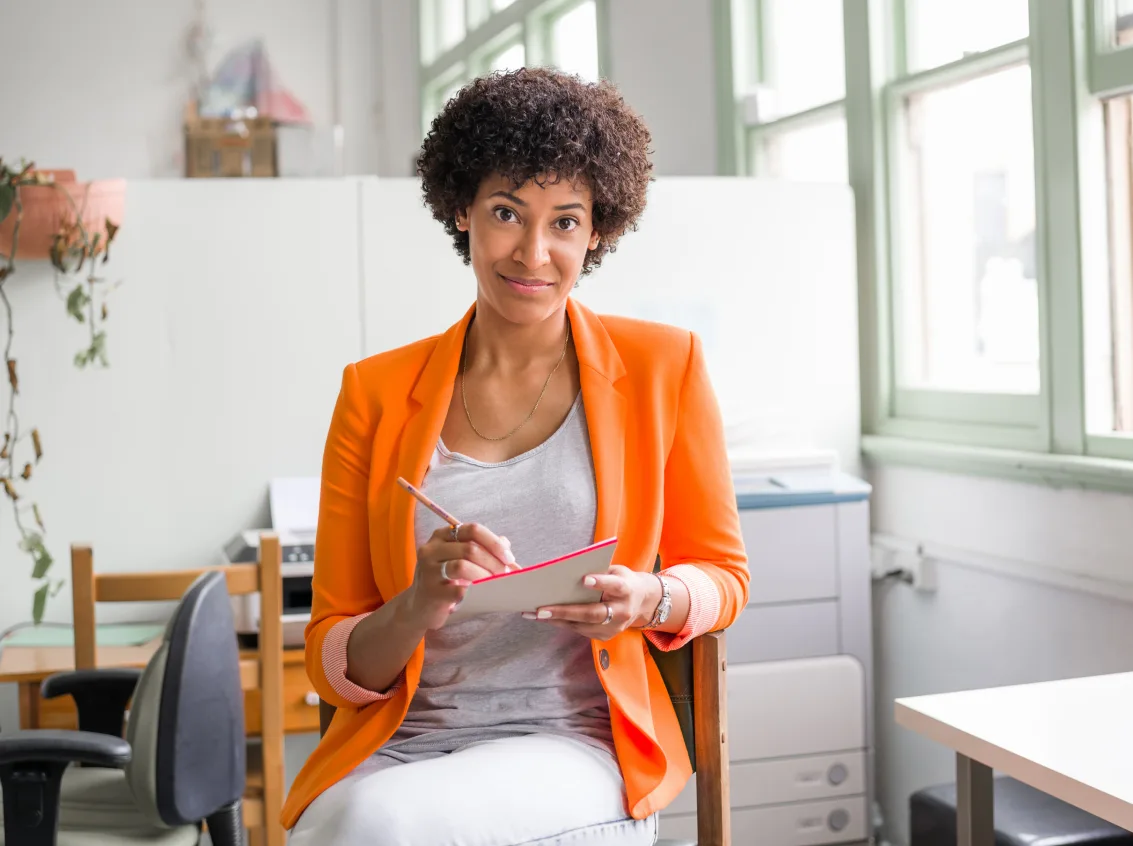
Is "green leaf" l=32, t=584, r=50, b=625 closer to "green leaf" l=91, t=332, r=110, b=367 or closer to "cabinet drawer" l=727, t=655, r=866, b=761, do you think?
"green leaf" l=91, t=332, r=110, b=367

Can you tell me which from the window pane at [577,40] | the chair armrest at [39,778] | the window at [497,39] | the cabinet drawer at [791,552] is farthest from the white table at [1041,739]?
the window pane at [577,40]

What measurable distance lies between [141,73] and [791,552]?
452 centimetres

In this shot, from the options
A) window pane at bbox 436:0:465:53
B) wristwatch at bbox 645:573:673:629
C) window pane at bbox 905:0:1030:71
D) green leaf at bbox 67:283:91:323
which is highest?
window pane at bbox 436:0:465:53

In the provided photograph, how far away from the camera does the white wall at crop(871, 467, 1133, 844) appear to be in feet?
7.89

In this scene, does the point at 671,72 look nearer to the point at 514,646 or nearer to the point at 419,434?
the point at 419,434

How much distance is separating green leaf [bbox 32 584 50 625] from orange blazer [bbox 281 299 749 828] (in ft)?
4.49

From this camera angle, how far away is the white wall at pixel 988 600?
2.41 metres

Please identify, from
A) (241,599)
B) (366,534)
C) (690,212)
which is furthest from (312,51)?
(366,534)

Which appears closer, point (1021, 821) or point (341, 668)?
point (341, 668)

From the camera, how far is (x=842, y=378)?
327 cm

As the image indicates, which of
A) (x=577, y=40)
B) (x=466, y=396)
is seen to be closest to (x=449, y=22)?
(x=577, y=40)

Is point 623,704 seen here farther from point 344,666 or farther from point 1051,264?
point 1051,264

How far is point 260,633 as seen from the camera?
2344 millimetres

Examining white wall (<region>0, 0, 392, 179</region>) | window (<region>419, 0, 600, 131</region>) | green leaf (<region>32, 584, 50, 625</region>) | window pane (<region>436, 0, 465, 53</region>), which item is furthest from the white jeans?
window pane (<region>436, 0, 465, 53</region>)
